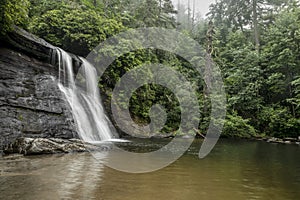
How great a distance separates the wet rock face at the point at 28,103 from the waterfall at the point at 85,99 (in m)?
0.78

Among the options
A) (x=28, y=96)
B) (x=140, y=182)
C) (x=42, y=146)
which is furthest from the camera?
(x=28, y=96)

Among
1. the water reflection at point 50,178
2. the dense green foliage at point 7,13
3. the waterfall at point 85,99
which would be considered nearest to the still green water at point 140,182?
the water reflection at point 50,178

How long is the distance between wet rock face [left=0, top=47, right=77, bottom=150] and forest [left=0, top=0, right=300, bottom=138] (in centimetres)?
229

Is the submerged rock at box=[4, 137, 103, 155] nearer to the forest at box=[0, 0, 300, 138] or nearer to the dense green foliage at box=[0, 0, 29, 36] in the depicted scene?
the dense green foliage at box=[0, 0, 29, 36]

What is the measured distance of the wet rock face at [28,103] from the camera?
8.31 metres

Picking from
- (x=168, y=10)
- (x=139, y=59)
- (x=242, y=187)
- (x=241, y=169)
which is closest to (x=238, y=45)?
(x=168, y=10)

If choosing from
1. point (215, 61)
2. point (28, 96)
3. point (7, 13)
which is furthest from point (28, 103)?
point (215, 61)

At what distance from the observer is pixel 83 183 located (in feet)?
13.9

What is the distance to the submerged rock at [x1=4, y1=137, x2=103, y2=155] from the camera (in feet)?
23.6

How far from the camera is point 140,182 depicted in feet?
14.6

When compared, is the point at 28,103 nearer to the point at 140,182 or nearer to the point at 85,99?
the point at 85,99

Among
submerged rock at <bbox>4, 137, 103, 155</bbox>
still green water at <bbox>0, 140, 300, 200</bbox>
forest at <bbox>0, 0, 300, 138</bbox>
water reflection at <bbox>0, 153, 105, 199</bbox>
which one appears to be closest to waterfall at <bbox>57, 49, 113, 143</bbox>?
forest at <bbox>0, 0, 300, 138</bbox>

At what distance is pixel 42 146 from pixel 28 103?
252 cm

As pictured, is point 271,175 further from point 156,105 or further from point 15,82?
point 156,105
